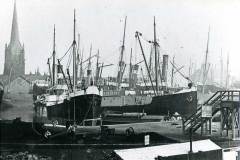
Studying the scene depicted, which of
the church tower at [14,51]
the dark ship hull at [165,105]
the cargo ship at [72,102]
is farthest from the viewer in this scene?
the dark ship hull at [165,105]

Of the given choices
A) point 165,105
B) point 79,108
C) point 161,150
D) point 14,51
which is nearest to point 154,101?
point 165,105

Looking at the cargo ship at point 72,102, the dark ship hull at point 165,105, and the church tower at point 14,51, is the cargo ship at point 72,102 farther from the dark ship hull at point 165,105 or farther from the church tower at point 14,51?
the dark ship hull at point 165,105

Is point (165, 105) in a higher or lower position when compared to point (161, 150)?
higher

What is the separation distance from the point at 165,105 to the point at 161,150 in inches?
595

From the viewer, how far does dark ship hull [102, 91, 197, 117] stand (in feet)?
84.7

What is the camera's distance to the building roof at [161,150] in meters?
12.5

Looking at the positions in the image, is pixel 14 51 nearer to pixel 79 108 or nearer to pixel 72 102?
pixel 72 102

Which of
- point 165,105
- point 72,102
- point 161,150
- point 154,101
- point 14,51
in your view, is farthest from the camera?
point 154,101

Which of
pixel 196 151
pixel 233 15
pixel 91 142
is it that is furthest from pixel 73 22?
pixel 196 151

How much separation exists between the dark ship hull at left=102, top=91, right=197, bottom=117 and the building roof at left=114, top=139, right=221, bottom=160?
10.5 m

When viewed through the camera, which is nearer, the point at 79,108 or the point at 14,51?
the point at 14,51

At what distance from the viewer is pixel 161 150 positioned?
13141 millimetres

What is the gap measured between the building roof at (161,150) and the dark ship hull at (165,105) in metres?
10.5

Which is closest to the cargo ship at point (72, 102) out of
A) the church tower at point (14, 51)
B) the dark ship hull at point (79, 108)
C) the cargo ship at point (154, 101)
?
the dark ship hull at point (79, 108)
